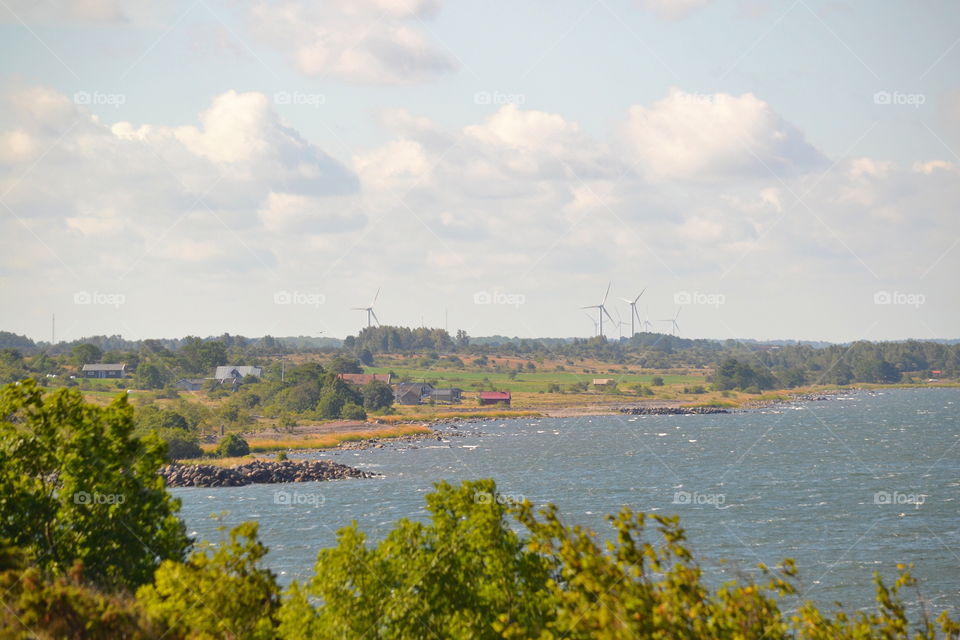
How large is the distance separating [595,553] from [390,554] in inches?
331

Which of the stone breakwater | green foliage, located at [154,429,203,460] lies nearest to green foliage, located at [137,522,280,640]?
the stone breakwater

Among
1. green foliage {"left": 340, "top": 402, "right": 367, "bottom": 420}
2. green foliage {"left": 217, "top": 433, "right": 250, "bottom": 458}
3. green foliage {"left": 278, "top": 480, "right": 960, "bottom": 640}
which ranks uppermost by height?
green foliage {"left": 278, "top": 480, "right": 960, "bottom": 640}

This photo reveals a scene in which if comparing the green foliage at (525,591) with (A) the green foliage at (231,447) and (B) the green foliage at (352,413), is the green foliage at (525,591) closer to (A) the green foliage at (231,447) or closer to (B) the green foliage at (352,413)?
(A) the green foliage at (231,447)

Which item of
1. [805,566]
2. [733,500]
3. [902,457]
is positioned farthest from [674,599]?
[902,457]

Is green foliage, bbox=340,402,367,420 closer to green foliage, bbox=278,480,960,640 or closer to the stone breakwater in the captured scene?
the stone breakwater

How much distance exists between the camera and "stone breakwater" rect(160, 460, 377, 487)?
11212cm

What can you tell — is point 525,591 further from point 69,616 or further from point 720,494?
point 720,494

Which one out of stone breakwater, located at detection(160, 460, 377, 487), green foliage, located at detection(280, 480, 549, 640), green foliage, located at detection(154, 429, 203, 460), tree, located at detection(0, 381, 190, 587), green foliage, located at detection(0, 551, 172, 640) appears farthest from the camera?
green foliage, located at detection(154, 429, 203, 460)

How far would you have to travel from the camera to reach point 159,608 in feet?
80.0

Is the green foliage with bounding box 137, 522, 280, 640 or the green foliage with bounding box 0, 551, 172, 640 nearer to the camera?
the green foliage with bounding box 0, 551, 172, 640

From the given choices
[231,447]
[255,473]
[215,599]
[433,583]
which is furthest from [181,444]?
[433,583]

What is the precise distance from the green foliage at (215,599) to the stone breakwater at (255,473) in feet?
291

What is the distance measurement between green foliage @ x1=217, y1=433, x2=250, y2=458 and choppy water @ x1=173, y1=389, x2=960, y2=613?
479 inches

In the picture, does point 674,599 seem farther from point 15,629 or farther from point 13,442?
point 13,442
